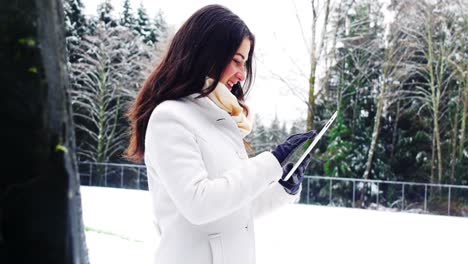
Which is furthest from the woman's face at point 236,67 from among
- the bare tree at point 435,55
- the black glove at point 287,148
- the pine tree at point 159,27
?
the pine tree at point 159,27

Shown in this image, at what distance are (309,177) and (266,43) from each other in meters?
2.38

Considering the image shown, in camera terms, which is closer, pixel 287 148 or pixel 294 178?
pixel 287 148

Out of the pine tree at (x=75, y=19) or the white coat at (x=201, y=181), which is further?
the pine tree at (x=75, y=19)

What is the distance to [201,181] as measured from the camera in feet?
3.14

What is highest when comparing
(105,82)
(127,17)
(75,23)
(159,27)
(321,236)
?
(127,17)

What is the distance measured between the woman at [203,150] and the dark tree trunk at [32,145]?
13.9 inches

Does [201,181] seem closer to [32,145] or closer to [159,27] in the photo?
[32,145]

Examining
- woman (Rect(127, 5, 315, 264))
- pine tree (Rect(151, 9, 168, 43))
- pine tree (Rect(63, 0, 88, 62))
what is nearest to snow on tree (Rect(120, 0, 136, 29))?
pine tree (Rect(151, 9, 168, 43))

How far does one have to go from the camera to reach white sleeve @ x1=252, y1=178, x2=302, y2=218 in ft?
4.13

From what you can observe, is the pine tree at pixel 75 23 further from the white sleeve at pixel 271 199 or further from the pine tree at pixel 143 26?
the white sleeve at pixel 271 199

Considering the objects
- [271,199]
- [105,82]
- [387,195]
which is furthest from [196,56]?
[105,82]

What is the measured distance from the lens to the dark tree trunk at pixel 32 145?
59cm

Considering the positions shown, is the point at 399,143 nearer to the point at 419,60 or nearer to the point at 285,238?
the point at 419,60

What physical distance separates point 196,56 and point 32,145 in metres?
0.56
